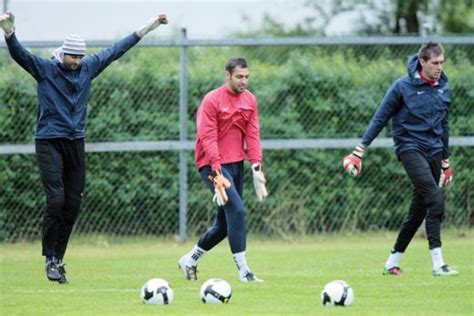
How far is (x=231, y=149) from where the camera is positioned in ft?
38.0

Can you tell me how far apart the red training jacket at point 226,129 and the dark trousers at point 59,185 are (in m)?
1.22

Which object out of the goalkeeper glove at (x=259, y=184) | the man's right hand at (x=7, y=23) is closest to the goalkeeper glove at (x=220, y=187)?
the goalkeeper glove at (x=259, y=184)

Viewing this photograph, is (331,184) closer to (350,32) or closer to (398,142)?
(398,142)

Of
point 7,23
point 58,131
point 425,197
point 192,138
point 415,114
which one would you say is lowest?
point 425,197

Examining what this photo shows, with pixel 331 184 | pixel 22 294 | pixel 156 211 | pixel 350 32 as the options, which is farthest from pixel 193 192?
pixel 350 32

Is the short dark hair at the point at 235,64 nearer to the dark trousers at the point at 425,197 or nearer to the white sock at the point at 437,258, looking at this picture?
the dark trousers at the point at 425,197

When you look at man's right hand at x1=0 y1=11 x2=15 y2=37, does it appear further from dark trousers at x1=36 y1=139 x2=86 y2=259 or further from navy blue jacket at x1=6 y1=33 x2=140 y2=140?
dark trousers at x1=36 y1=139 x2=86 y2=259

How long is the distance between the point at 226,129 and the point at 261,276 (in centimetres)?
171

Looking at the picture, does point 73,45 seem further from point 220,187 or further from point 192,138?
point 192,138

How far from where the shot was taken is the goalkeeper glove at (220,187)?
36.8 feet

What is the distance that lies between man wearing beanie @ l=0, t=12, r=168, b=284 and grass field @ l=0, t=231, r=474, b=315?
492 mm

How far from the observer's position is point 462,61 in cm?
1819

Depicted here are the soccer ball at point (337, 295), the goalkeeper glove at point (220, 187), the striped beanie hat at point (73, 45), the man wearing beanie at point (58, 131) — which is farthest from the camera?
the man wearing beanie at point (58, 131)

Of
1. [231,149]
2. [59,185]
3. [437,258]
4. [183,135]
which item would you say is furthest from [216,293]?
[183,135]
